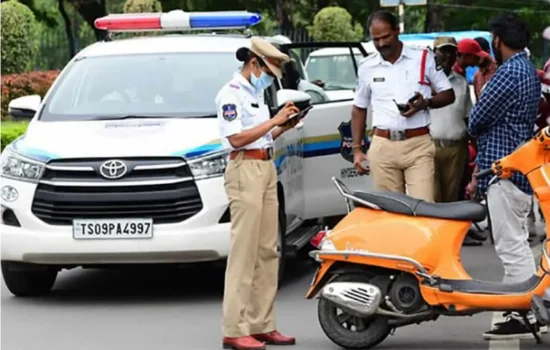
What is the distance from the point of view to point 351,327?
741 cm

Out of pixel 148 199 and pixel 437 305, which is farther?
pixel 148 199

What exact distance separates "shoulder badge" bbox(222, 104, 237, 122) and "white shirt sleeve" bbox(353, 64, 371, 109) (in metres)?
1.61

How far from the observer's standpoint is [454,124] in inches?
429

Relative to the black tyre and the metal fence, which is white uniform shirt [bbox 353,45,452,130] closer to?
the black tyre

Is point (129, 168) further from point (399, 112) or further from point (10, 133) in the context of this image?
point (10, 133)

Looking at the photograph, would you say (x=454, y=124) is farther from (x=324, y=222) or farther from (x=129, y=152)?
(x=129, y=152)

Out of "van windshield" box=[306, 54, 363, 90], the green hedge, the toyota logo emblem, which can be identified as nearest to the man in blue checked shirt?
the toyota logo emblem

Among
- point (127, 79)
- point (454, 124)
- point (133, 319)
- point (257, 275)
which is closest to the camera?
point (257, 275)

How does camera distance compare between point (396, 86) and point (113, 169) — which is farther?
point (113, 169)

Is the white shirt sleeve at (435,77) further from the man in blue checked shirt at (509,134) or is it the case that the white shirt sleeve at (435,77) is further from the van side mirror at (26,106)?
the van side mirror at (26,106)

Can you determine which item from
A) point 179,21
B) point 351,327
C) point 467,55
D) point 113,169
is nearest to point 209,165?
point 113,169

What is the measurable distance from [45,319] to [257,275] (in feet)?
5.74

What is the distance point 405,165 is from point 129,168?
1826 millimetres

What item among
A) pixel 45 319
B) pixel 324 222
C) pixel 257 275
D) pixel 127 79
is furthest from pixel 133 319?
pixel 324 222
